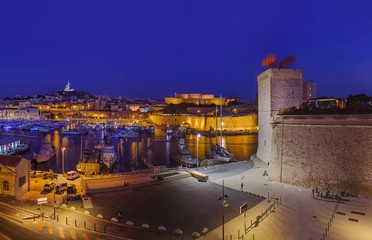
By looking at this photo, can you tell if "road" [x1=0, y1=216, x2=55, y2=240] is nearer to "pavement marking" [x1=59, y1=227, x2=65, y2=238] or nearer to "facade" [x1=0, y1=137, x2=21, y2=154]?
"pavement marking" [x1=59, y1=227, x2=65, y2=238]

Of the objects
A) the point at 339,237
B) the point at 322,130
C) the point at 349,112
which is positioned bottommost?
the point at 339,237

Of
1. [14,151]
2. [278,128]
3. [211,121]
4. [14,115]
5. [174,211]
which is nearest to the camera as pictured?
[174,211]

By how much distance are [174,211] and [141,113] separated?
289 feet

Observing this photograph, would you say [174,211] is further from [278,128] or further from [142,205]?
[278,128]

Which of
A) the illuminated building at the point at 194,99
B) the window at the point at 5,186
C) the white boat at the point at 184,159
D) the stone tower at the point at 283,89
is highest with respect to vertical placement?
the illuminated building at the point at 194,99

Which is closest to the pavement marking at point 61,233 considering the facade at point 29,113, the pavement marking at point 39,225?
the pavement marking at point 39,225

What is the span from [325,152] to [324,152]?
4 centimetres

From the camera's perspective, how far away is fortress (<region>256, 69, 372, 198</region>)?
1010cm

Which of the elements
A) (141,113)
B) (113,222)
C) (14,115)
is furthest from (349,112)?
(14,115)

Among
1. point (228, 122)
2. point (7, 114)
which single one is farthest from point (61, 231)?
point (7, 114)

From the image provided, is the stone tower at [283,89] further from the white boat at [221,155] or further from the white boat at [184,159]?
the white boat at [184,159]

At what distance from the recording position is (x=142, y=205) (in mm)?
9555

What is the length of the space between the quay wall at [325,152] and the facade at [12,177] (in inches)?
472

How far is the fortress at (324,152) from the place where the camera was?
33.1 ft
